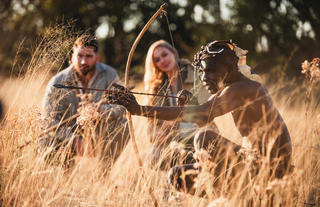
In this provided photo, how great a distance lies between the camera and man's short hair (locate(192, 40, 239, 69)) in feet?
7.29

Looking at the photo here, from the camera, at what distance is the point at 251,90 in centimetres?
214

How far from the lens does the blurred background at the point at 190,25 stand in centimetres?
1007

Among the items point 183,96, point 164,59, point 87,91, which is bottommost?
point 183,96

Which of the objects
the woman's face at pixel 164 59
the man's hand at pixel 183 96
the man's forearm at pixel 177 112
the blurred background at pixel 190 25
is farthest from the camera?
the blurred background at pixel 190 25

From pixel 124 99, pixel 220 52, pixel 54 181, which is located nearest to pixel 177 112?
pixel 124 99

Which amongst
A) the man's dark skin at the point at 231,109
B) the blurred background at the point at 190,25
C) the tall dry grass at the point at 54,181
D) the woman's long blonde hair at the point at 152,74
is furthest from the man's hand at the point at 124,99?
the blurred background at the point at 190,25

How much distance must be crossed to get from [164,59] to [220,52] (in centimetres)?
182

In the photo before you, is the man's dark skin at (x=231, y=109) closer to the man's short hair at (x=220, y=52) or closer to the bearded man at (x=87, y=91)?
the man's short hair at (x=220, y=52)

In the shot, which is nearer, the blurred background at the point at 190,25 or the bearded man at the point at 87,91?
the bearded man at the point at 87,91

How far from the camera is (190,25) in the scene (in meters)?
15.2

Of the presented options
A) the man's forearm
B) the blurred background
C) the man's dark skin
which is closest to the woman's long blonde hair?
the man's dark skin

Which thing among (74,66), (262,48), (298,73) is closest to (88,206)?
(74,66)

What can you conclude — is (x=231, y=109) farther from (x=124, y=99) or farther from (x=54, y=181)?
(x=54, y=181)

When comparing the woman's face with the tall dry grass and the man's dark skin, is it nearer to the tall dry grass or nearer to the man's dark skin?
the tall dry grass
